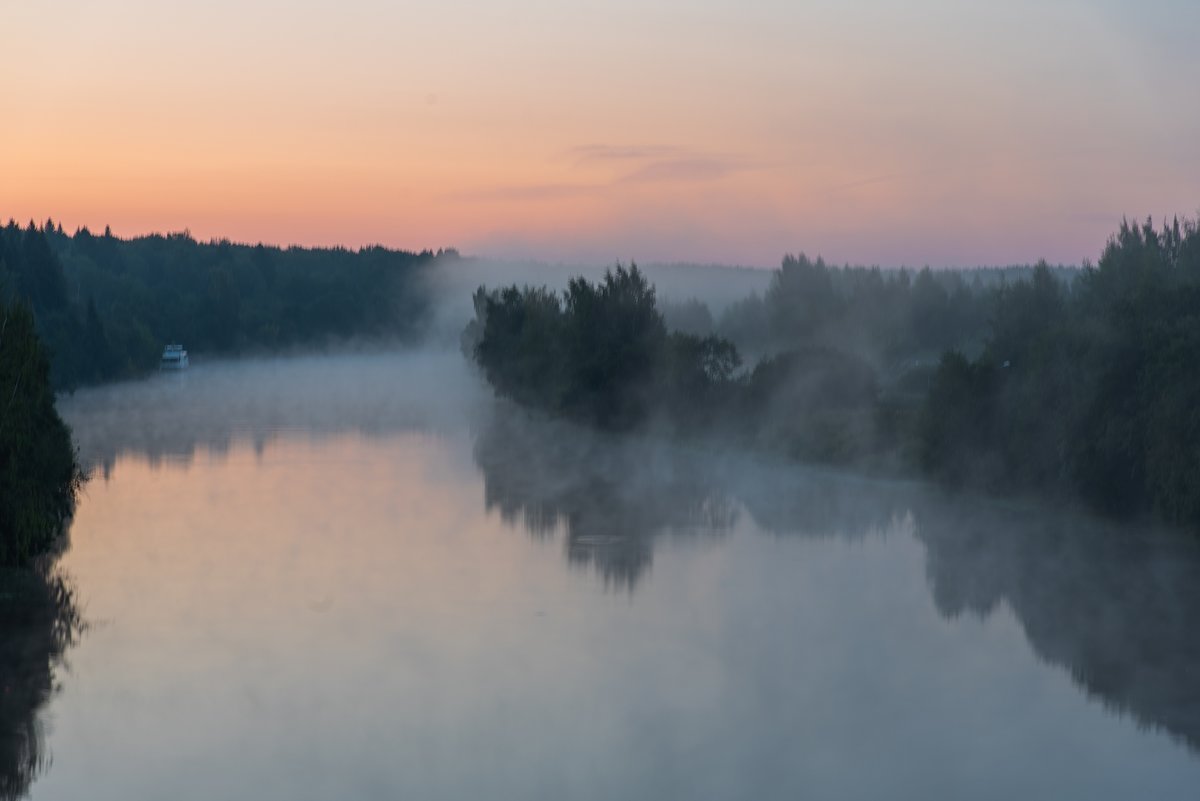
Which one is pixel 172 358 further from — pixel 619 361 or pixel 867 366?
pixel 867 366

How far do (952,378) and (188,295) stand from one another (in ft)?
363

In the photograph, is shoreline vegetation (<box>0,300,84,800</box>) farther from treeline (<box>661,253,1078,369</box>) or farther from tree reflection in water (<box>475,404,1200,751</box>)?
treeline (<box>661,253,1078,369</box>)

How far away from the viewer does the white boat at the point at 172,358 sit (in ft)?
347

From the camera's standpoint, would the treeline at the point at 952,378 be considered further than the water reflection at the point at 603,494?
Yes

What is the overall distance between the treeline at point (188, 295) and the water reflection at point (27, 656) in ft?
179

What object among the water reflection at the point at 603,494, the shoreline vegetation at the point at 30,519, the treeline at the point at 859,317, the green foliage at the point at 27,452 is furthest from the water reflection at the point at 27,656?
the treeline at the point at 859,317

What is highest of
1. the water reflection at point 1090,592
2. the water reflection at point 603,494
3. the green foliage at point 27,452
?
the green foliage at point 27,452

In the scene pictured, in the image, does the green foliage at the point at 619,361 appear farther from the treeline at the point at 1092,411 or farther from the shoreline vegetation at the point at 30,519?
the shoreline vegetation at the point at 30,519

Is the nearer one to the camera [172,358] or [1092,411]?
[1092,411]

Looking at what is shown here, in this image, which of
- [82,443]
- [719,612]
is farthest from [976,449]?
[82,443]

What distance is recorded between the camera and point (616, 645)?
21.3 m

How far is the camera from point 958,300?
85.0 metres

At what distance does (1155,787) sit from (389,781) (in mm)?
8051

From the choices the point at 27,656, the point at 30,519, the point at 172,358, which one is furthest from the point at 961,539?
the point at 172,358
